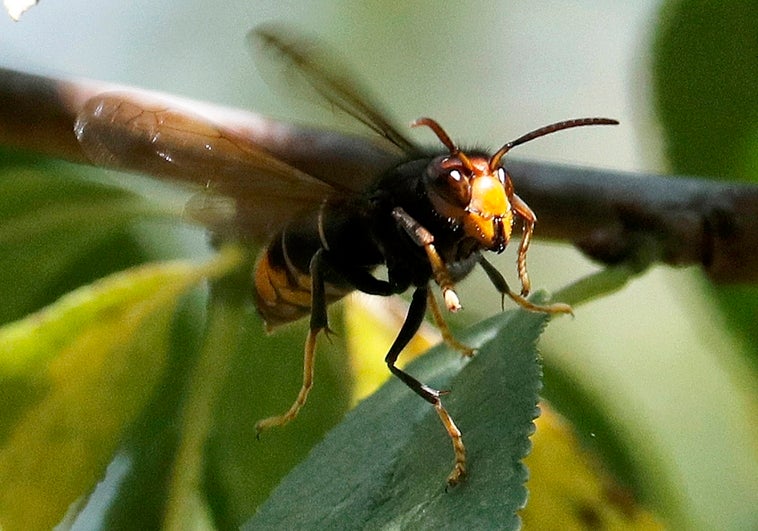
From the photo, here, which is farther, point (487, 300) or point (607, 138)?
point (607, 138)

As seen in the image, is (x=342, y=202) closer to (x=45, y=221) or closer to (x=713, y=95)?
(x=45, y=221)

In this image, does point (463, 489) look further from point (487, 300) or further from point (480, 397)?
point (487, 300)

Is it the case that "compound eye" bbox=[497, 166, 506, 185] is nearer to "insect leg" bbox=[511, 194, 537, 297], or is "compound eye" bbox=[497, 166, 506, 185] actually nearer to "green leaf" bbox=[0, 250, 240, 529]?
"insect leg" bbox=[511, 194, 537, 297]

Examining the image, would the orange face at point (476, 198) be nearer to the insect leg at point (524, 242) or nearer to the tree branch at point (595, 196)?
the insect leg at point (524, 242)

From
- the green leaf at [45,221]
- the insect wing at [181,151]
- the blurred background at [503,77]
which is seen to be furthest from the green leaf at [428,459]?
the blurred background at [503,77]

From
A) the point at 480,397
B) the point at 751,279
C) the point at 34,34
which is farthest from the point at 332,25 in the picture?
the point at 480,397

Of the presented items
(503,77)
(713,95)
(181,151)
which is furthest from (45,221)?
(503,77)
